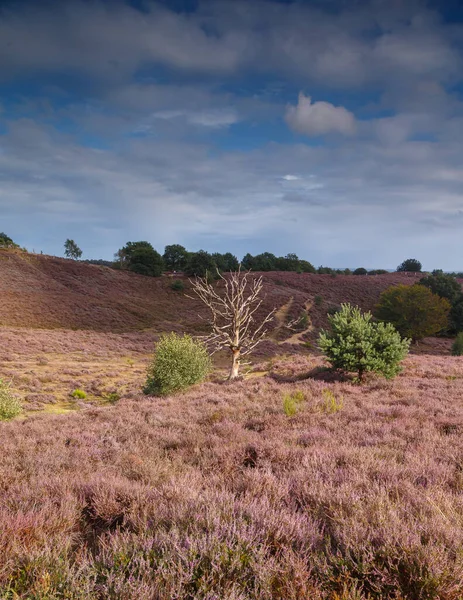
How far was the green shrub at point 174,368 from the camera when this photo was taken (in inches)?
698

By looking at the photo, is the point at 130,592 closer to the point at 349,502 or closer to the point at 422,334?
the point at 349,502

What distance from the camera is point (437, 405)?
954 centimetres

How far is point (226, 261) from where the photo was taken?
75.4 meters

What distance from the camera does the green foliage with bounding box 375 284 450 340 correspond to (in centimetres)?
4312

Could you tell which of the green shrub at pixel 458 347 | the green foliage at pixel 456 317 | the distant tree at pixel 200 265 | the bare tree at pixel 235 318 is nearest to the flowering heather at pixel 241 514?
the bare tree at pixel 235 318

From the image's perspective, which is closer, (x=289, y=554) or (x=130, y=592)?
(x=130, y=592)

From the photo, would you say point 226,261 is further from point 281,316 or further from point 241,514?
point 241,514

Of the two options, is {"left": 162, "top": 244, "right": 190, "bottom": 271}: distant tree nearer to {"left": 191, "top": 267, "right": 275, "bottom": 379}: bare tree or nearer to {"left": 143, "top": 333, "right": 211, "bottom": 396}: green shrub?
{"left": 191, "top": 267, "right": 275, "bottom": 379}: bare tree

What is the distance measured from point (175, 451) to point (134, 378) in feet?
65.5

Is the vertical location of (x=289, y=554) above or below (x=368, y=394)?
above

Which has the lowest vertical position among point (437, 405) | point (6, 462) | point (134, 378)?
point (134, 378)

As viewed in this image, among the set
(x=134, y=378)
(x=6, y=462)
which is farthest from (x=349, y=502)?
(x=134, y=378)

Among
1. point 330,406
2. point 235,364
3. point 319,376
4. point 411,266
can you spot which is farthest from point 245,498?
point 411,266

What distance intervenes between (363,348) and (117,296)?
147 ft
